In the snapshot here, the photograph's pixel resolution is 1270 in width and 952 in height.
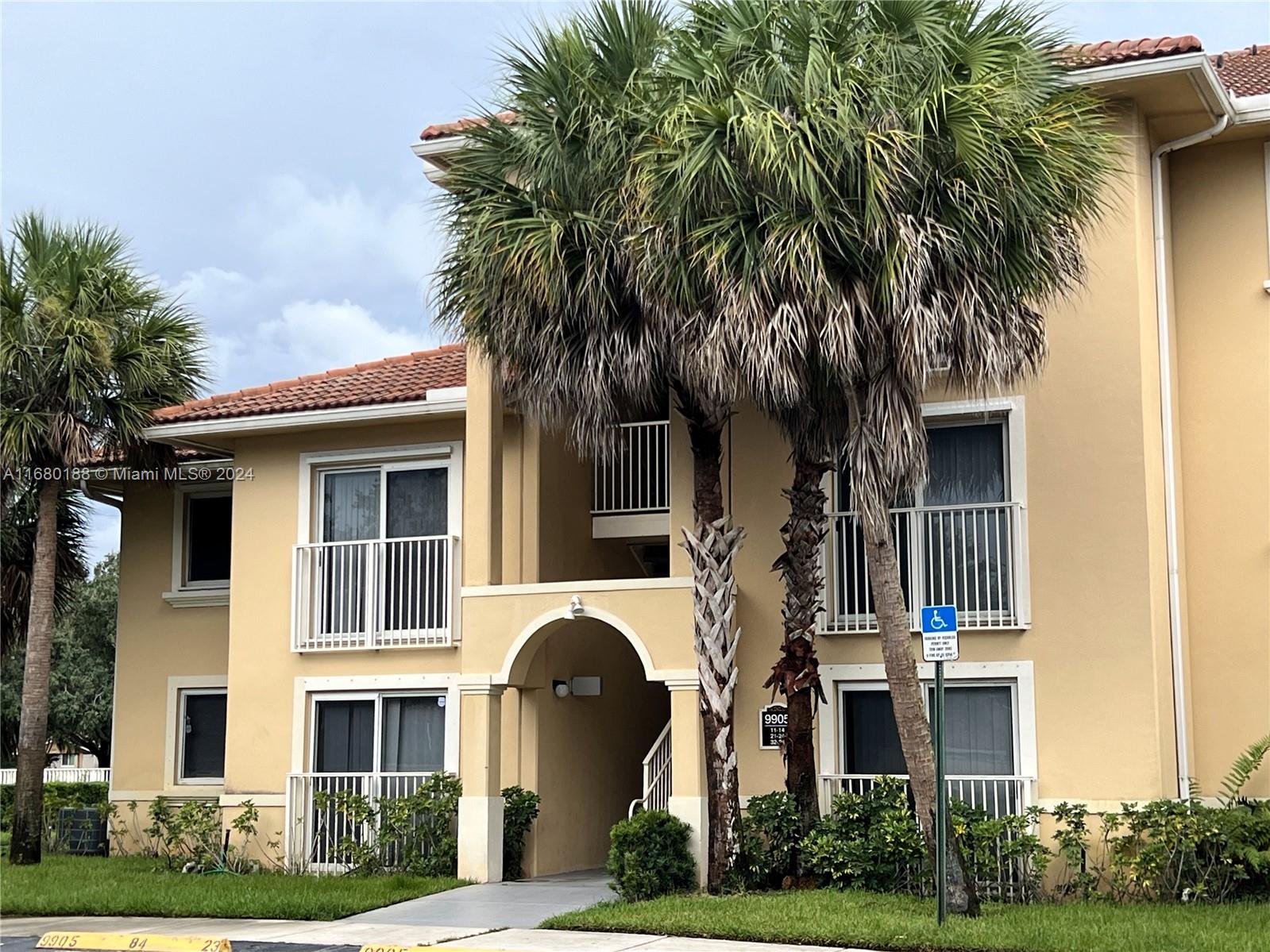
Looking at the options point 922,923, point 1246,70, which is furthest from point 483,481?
point 1246,70

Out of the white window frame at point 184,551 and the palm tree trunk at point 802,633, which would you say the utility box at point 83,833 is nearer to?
the white window frame at point 184,551

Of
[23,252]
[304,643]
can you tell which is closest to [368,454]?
[304,643]

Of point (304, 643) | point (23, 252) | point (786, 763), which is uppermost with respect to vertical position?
point (23, 252)

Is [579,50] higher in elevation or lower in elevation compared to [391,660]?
higher

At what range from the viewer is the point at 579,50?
1500cm

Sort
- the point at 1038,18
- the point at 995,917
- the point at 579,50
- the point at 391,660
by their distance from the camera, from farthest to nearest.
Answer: the point at 391,660, the point at 579,50, the point at 1038,18, the point at 995,917

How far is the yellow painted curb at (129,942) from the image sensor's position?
12430mm

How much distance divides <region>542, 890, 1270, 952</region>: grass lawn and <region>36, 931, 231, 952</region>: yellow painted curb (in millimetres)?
3046

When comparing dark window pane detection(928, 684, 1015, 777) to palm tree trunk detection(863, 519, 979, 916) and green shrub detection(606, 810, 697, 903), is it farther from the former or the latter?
green shrub detection(606, 810, 697, 903)

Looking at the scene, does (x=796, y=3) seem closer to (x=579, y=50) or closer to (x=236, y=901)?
(x=579, y=50)

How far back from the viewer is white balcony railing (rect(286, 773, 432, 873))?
60.3ft

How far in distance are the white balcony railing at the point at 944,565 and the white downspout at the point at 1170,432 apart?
5.03 ft

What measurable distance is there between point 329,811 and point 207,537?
210 inches

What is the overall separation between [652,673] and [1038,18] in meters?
7.48
